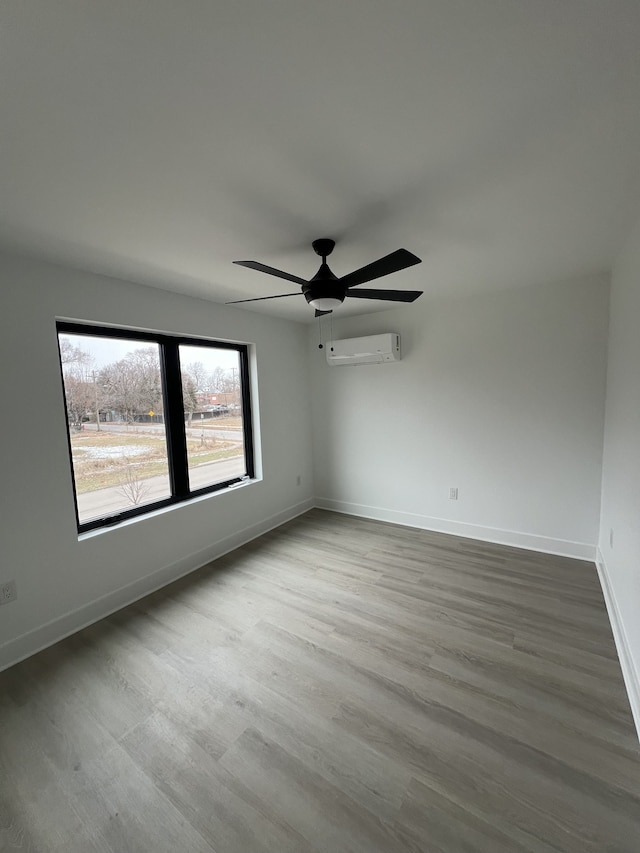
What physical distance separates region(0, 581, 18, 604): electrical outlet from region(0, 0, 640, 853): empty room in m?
0.01

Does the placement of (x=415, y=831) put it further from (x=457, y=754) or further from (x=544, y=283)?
(x=544, y=283)

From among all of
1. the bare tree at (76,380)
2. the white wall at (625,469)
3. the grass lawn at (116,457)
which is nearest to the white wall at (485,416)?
the white wall at (625,469)

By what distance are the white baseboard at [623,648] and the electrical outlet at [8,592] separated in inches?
130

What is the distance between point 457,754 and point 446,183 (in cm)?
246

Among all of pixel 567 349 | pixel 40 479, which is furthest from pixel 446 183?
pixel 40 479

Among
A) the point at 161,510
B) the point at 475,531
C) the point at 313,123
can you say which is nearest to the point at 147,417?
the point at 161,510

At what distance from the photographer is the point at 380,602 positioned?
2.53m

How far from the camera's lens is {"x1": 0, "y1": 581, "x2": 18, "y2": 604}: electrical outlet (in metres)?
2.04

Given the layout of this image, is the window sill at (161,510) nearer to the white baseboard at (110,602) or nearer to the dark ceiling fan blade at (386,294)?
the white baseboard at (110,602)

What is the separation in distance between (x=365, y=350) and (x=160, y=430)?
7.24 ft

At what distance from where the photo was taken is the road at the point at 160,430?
104 inches

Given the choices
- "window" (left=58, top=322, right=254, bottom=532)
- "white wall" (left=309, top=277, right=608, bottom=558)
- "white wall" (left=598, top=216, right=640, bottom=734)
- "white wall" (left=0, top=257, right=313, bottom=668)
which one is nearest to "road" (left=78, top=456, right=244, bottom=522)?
"window" (left=58, top=322, right=254, bottom=532)

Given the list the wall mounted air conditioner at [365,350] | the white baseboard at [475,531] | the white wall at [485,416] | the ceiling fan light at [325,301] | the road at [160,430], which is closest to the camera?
the ceiling fan light at [325,301]

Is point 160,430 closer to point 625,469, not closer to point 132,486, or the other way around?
point 132,486
